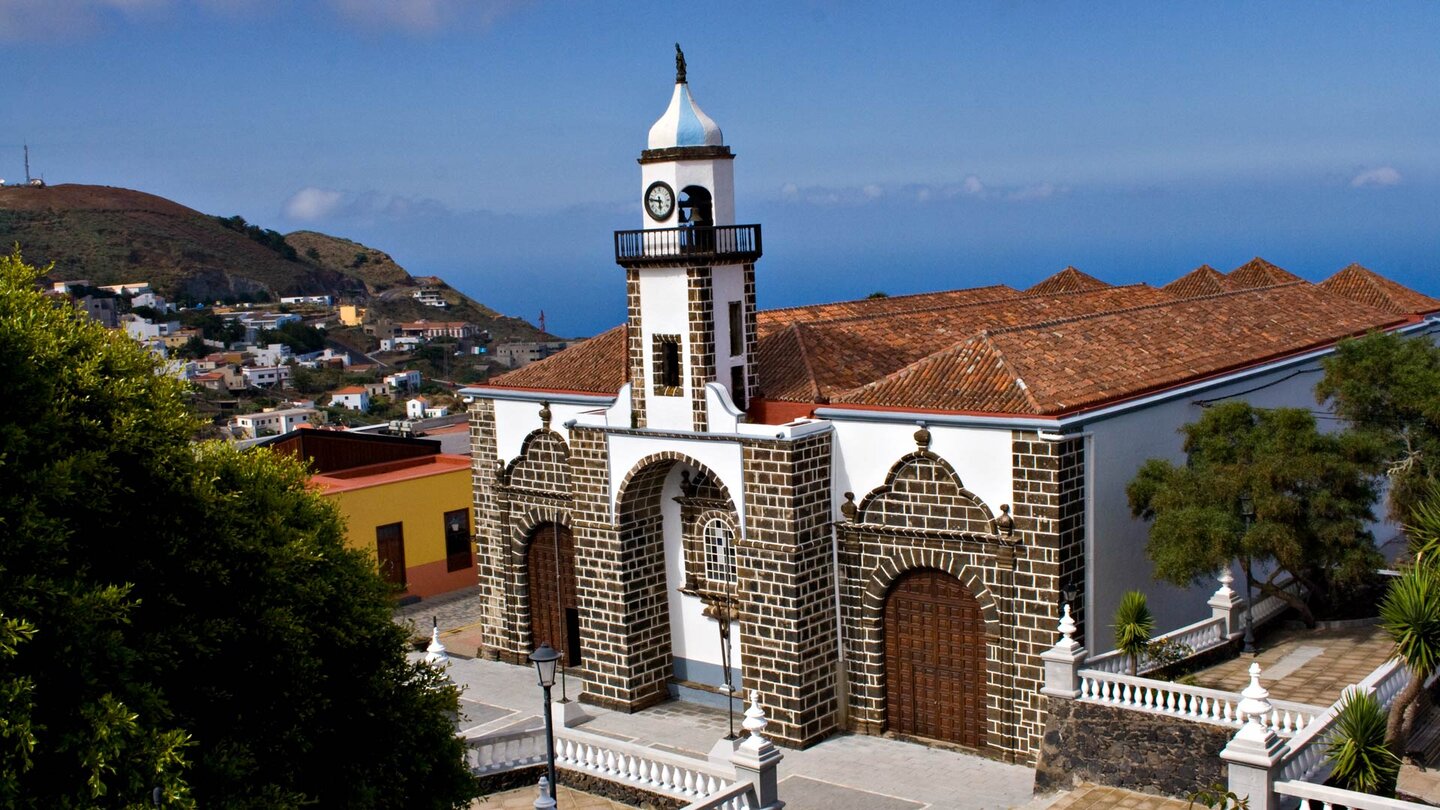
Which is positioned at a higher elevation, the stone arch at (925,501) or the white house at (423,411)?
the stone arch at (925,501)

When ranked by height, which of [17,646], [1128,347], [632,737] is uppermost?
[1128,347]

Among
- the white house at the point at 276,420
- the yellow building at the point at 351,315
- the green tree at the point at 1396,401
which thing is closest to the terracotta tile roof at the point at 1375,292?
the green tree at the point at 1396,401

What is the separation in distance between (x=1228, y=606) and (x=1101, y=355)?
4.31 metres

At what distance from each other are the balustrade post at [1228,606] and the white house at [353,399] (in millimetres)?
53585

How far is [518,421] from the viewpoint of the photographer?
2447 centimetres

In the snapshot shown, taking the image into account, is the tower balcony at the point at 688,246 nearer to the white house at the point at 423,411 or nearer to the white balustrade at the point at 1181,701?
the white balustrade at the point at 1181,701

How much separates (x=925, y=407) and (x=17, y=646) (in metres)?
12.3

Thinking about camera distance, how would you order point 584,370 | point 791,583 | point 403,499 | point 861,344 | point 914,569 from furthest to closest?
point 403,499 < point 584,370 < point 861,344 < point 791,583 < point 914,569

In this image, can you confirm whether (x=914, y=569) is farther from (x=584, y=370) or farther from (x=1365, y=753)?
(x=584, y=370)

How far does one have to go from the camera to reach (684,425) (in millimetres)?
20688

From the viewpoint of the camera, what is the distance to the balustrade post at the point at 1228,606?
19.1m

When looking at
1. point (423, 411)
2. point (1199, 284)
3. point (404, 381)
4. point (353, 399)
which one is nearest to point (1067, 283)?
point (1199, 284)

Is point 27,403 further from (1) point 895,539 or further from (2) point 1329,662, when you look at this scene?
(2) point 1329,662

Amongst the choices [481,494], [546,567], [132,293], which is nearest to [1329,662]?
[546,567]
